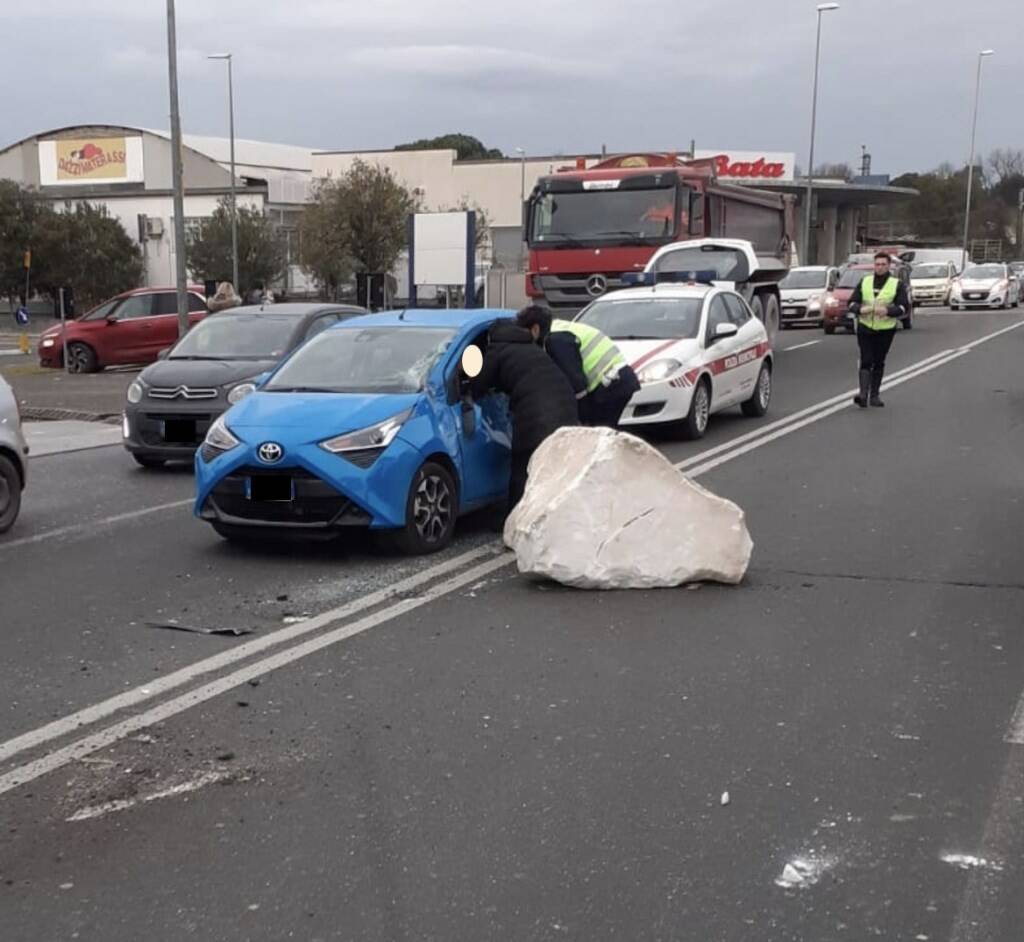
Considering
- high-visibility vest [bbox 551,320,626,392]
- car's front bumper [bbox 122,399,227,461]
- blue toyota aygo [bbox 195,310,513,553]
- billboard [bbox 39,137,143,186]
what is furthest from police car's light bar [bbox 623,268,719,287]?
billboard [bbox 39,137,143,186]

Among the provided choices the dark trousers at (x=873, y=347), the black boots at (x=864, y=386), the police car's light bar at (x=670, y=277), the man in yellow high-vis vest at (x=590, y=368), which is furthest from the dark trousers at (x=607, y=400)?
the police car's light bar at (x=670, y=277)

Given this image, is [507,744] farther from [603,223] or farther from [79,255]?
[79,255]

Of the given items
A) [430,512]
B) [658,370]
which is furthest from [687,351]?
Result: [430,512]

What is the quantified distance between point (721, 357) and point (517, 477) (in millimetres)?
5567

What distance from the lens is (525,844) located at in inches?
152

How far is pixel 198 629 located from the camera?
20.7 ft

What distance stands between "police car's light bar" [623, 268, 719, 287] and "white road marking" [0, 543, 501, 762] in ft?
36.5

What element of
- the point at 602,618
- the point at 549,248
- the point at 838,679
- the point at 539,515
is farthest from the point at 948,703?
the point at 549,248

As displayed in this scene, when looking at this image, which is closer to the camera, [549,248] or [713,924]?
[713,924]

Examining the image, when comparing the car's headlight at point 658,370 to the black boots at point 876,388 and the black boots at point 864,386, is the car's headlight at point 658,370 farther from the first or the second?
the black boots at point 876,388

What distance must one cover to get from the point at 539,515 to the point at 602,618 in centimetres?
85

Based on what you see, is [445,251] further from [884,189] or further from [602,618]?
[884,189]

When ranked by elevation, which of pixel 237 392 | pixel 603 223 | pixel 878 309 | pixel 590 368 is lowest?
pixel 237 392

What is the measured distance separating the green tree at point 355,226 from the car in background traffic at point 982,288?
808 inches
